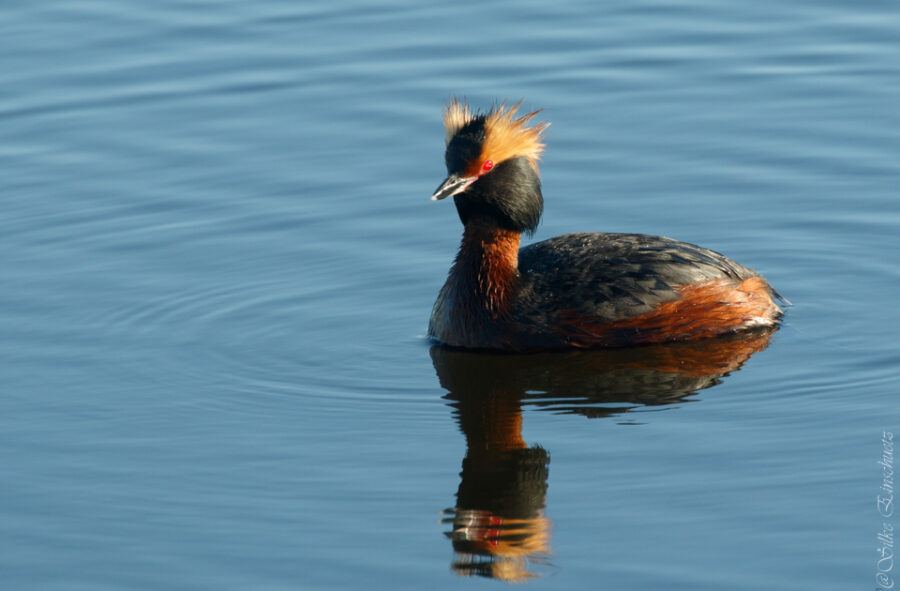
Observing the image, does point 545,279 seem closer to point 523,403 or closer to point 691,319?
point 691,319

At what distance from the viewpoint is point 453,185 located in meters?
11.2

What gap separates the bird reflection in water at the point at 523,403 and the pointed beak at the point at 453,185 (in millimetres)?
1134

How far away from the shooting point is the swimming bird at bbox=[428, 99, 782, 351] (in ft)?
36.7

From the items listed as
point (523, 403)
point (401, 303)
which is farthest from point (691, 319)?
point (401, 303)

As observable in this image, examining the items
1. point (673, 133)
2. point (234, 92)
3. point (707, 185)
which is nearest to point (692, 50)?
point (673, 133)

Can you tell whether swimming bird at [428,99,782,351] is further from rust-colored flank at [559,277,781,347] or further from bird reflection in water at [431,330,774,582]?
bird reflection in water at [431,330,774,582]

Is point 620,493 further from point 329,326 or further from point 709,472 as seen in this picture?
point 329,326

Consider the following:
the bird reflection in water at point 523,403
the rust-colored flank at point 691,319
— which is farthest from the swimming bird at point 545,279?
the bird reflection in water at point 523,403

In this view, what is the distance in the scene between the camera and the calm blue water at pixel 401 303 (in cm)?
844

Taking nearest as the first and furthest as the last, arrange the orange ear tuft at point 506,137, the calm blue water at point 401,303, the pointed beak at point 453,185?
1. the calm blue water at point 401,303
2. the pointed beak at point 453,185
3. the orange ear tuft at point 506,137

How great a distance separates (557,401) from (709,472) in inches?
60.4

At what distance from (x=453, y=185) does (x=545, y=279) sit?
935mm

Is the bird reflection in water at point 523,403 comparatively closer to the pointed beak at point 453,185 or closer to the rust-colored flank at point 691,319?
the rust-colored flank at point 691,319

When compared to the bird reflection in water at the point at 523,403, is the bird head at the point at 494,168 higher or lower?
higher
